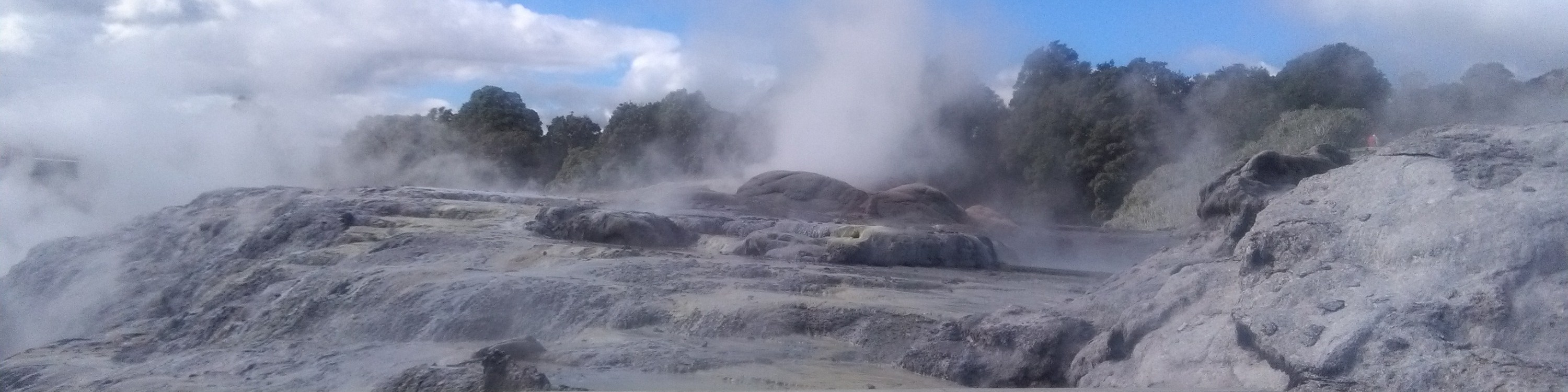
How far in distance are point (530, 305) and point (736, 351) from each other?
240 cm

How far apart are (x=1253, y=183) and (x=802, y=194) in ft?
54.4

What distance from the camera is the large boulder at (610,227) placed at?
45.1 ft

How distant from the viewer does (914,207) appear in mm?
22562

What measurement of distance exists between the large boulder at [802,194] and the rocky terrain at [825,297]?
4972mm

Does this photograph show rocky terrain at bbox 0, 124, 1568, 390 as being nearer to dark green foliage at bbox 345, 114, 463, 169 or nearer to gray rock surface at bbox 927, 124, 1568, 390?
gray rock surface at bbox 927, 124, 1568, 390

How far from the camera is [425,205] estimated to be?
1614 cm

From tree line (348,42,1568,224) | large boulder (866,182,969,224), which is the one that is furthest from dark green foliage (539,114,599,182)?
large boulder (866,182,969,224)

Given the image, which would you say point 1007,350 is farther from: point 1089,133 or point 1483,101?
point 1089,133

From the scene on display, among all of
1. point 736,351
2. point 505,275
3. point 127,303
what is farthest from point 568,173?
point 736,351

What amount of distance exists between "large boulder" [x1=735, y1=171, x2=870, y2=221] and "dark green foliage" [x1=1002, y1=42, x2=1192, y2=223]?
717 cm

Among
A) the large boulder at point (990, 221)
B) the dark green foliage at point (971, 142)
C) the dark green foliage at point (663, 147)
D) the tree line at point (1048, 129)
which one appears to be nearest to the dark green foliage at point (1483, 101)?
the tree line at point (1048, 129)

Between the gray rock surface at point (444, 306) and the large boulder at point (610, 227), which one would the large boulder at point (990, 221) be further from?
the large boulder at point (610, 227)

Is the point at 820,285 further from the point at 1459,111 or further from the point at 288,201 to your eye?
the point at 288,201

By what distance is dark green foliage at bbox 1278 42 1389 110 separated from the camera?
2075 cm
